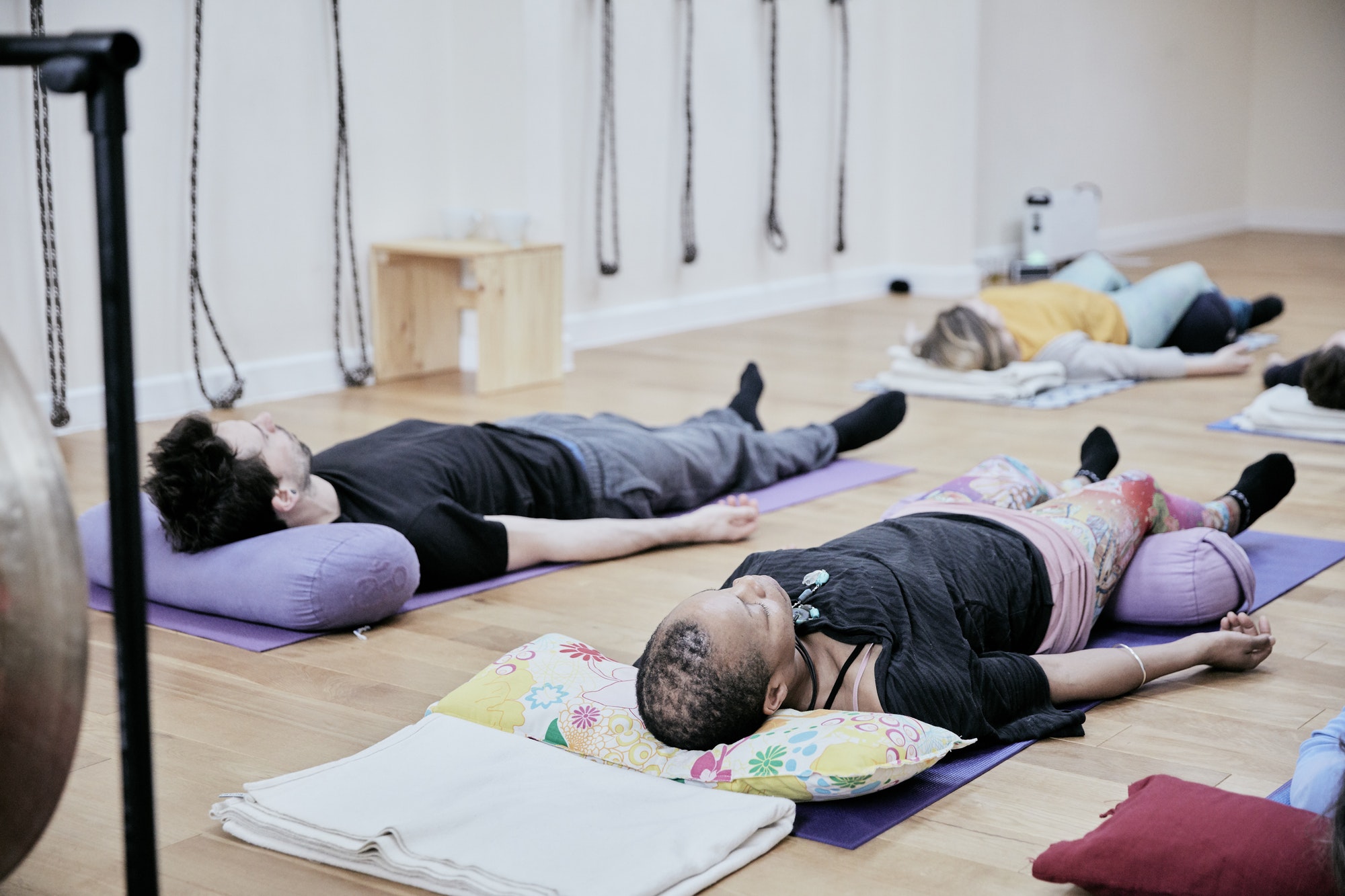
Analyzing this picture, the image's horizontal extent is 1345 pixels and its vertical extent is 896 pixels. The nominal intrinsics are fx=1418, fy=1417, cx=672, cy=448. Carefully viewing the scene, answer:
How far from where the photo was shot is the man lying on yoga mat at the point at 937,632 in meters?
1.78

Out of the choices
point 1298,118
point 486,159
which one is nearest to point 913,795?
point 486,159

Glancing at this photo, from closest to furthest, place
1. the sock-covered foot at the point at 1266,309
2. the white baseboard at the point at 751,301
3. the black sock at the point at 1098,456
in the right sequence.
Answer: the black sock at the point at 1098,456
the sock-covered foot at the point at 1266,309
the white baseboard at the point at 751,301

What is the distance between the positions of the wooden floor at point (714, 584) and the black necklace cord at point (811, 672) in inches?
8.2

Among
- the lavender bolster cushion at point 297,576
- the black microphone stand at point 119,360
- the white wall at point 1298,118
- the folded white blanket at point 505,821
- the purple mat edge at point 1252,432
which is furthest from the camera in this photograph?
the white wall at point 1298,118

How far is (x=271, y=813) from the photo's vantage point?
1724mm

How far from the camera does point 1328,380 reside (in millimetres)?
3959

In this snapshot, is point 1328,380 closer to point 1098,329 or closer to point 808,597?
point 1098,329

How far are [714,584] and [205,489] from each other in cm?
95

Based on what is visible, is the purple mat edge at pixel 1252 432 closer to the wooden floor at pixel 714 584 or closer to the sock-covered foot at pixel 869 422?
the wooden floor at pixel 714 584

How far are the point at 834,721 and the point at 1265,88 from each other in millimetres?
9426

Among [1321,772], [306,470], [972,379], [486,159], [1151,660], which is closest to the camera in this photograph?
[1321,772]

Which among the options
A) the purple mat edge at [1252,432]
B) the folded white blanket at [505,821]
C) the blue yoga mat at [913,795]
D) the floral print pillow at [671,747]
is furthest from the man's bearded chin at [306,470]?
the purple mat edge at [1252,432]

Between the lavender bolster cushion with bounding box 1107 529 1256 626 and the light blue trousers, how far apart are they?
8.73 feet

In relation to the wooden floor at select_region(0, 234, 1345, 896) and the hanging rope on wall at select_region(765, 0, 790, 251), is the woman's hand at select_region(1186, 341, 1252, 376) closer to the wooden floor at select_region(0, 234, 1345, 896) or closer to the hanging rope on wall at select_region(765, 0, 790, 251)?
the wooden floor at select_region(0, 234, 1345, 896)
